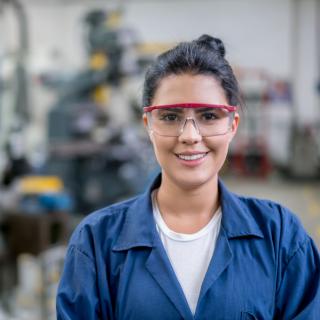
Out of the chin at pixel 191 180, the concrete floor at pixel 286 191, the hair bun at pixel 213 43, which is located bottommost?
the concrete floor at pixel 286 191

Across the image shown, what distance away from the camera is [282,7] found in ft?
26.3

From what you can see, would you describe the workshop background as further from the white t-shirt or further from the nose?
the white t-shirt

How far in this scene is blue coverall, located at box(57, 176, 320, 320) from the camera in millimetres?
1036

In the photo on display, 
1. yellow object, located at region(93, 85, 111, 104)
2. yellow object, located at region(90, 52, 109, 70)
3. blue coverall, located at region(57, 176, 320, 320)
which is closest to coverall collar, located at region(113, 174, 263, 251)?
blue coverall, located at region(57, 176, 320, 320)

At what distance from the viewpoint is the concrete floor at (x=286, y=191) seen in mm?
5609

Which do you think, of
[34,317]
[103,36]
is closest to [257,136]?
[103,36]

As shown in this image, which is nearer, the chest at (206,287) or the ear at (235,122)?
the chest at (206,287)

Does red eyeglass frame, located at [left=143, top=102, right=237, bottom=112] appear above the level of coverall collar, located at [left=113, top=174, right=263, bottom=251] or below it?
above

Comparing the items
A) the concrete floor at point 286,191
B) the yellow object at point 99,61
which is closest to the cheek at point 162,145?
the concrete floor at point 286,191

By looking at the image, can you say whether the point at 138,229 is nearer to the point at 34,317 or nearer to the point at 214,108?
the point at 214,108

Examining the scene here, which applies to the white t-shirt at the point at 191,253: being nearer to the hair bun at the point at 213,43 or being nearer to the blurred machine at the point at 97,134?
the hair bun at the point at 213,43

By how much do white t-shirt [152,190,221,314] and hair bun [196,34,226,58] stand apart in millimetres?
342

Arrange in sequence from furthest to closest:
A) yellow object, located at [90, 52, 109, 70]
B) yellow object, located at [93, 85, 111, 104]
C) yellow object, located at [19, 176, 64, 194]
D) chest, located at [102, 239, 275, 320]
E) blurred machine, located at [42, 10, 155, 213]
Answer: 1. yellow object, located at [93, 85, 111, 104]
2. yellow object, located at [90, 52, 109, 70]
3. blurred machine, located at [42, 10, 155, 213]
4. yellow object, located at [19, 176, 64, 194]
5. chest, located at [102, 239, 275, 320]

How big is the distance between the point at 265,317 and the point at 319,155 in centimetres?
667
